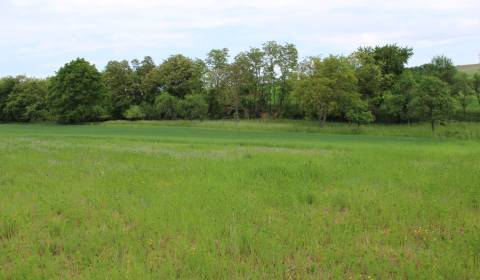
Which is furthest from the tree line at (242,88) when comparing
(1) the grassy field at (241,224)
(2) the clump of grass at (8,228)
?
(2) the clump of grass at (8,228)

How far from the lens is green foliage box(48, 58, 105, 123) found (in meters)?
82.9

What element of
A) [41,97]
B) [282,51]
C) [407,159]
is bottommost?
[407,159]

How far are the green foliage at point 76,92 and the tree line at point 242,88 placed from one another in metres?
0.21

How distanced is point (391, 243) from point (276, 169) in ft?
28.8

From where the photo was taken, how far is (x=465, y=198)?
10906 mm

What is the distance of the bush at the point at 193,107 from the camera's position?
82.1 m

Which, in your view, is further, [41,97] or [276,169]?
[41,97]

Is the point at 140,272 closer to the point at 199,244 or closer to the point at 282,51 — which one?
the point at 199,244

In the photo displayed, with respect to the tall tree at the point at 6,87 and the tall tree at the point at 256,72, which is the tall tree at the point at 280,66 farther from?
the tall tree at the point at 6,87

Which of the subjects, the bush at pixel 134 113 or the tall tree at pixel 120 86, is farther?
the tall tree at pixel 120 86

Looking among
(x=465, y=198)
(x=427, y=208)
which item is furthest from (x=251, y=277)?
(x=465, y=198)

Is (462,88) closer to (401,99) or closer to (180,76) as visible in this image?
(401,99)

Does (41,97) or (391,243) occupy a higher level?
(41,97)

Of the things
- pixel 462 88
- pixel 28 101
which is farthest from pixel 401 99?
pixel 28 101
